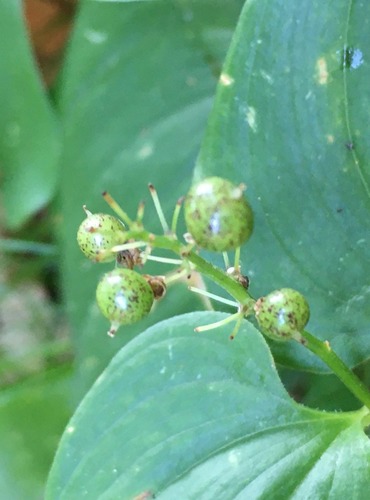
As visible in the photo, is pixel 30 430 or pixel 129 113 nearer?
pixel 129 113

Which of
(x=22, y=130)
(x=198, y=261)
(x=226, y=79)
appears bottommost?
(x=198, y=261)

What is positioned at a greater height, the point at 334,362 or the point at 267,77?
the point at 267,77

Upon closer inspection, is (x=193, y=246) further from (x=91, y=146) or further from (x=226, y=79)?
(x=91, y=146)

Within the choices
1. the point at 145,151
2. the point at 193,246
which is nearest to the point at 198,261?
the point at 193,246

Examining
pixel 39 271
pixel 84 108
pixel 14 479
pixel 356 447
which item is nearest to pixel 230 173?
pixel 356 447

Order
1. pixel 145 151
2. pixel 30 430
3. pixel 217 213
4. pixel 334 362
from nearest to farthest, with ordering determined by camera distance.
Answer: pixel 217 213, pixel 334 362, pixel 145 151, pixel 30 430

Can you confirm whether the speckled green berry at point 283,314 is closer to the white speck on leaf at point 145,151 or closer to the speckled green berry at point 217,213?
the speckled green berry at point 217,213

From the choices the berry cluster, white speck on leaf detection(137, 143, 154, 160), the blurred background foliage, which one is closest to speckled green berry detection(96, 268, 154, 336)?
the berry cluster
